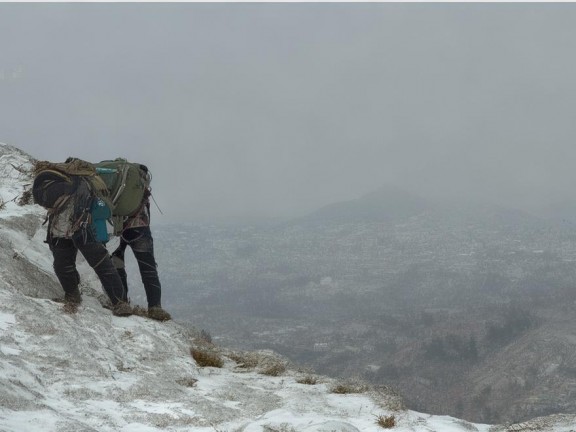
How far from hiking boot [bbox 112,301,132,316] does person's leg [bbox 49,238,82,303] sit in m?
0.92

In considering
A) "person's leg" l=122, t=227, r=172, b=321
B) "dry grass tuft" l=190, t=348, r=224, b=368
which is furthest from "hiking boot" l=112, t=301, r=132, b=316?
"dry grass tuft" l=190, t=348, r=224, b=368

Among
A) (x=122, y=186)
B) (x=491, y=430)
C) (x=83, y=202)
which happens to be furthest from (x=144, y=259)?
(x=491, y=430)

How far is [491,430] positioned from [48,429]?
6677 mm

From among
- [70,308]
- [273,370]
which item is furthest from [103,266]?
[273,370]

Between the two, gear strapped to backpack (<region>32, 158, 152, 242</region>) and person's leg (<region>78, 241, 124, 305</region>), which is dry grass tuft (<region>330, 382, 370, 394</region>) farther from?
gear strapped to backpack (<region>32, 158, 152, 242</region>)

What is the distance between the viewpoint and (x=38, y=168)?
11.1m

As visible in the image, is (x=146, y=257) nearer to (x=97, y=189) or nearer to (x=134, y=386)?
(x=97, y=189)

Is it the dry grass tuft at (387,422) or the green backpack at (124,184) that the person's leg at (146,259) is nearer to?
the green backpack at (124,184)

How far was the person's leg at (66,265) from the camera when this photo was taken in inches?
443

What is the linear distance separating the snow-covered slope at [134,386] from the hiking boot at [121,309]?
20cm

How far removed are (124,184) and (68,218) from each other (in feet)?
7.11

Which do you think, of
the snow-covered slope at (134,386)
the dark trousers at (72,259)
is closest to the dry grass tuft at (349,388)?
the snow-covered slope at (134,386)

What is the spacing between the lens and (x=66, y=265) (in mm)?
11336

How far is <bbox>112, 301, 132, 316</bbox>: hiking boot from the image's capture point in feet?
39.6
